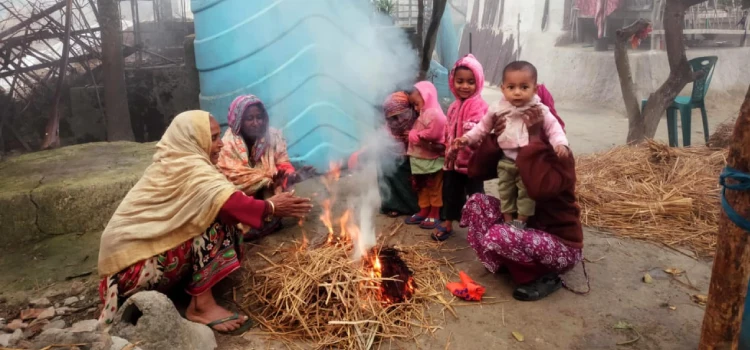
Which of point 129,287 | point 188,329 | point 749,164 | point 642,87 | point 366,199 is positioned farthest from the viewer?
point 642,87

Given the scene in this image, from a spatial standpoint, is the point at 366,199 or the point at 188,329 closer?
the point at 188,329

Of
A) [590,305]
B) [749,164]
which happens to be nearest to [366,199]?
[590,305]

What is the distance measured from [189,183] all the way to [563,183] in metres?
2.39

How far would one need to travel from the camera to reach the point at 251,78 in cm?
657

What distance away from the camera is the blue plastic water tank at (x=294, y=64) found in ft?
20.9

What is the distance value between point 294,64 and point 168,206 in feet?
12.5

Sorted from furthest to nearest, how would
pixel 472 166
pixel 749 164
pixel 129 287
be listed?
pixel 472 166 < pixel 129 287 < pixel 749 164

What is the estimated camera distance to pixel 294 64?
6.49 m

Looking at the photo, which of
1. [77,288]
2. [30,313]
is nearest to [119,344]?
[30,313]

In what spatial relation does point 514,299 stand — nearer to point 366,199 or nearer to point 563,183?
point 563,183

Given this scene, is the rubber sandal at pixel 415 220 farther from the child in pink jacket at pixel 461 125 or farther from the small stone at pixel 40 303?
the small stone at pixel 40 303

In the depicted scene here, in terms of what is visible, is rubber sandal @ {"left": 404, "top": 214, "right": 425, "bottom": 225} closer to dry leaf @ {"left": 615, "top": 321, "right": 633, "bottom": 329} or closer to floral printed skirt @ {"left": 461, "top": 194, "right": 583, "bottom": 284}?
floral printed skirt @ {"left": 461, "top": 194, "right": 583, "bottom": 284}

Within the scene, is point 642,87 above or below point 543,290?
above

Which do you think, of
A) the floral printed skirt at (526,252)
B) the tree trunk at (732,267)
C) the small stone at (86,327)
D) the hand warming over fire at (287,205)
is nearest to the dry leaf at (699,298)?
the floral printed skirt at (526,252)
